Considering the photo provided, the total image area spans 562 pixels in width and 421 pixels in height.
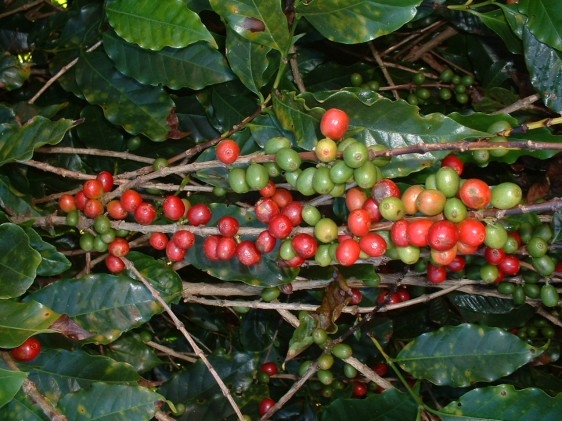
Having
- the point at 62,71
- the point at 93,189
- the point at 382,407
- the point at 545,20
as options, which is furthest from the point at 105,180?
the point at 545,20

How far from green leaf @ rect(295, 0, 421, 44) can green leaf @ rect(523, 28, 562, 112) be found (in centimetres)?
49

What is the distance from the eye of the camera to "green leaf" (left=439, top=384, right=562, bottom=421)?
1645 mm

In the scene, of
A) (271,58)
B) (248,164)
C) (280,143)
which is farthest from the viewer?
(271,58)

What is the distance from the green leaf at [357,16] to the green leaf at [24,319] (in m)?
0.95

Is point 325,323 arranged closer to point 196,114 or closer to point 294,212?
point 294,212

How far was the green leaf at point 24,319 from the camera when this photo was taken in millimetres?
1404

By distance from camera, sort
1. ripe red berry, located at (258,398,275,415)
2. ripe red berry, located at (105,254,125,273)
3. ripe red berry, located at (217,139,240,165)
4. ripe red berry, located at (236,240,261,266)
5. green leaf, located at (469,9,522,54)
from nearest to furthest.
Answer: ripe red berry, located at (217,139,240,165)
ripe red berry, located at (236,240,261,266)
ripe red berry, located at (105,254,125,273)
green leaf, located at (469,9,522,54)
ripe red berry, located at (258,398,275,415)

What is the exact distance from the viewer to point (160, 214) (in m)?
1.92

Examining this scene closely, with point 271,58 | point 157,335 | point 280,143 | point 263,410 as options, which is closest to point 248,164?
point 280,143

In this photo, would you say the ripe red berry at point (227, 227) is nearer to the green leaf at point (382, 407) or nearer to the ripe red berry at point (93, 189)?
the ripe red berry at point (93, 189)

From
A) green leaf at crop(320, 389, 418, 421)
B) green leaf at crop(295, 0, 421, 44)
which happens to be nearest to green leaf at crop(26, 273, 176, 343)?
green leaf at crop(320, 389, 418, 421)

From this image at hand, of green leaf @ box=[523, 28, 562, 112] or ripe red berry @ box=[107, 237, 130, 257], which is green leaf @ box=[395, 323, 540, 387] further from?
ripe red berry @ box=[107, 237, 130, 257]

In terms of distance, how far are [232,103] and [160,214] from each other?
47 cm

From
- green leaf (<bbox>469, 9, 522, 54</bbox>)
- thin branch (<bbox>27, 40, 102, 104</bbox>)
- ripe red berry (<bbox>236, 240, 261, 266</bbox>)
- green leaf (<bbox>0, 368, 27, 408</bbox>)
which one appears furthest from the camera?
thin branch (<bbox>27, 40, 102, 104</bbox>)
